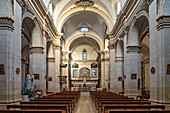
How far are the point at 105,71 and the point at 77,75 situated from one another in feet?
48.6

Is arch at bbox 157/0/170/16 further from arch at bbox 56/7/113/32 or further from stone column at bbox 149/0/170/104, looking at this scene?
arch at bbox 56/7/113/32

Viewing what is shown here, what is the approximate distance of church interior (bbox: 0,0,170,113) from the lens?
9.11 m

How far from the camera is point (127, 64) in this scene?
643 inches

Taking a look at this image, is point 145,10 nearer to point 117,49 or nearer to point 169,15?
point 169,15

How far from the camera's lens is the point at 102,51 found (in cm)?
3397

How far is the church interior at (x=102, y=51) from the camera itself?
9.11 metres

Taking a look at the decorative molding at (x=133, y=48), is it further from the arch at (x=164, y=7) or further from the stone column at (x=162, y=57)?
the arch at (x=164, y=7)

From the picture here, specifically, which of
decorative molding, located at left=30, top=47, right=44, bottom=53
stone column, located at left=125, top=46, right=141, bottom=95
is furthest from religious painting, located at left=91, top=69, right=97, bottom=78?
decorative molding, located at left=30, top=47, right=44, bottom=53

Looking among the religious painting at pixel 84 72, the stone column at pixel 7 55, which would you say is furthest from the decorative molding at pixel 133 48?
the religious painting at pixel 84 72

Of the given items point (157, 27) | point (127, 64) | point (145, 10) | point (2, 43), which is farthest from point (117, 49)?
point (2, 43)

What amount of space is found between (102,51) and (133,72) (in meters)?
18.0

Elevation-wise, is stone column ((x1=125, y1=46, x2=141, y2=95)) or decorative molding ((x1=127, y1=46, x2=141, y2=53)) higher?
decorative molding ((x1=127, y1=46, x2=141, y2=53))

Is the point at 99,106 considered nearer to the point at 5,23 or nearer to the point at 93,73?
the point at 5,23

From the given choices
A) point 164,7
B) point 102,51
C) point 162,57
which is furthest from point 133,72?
point 102,51
